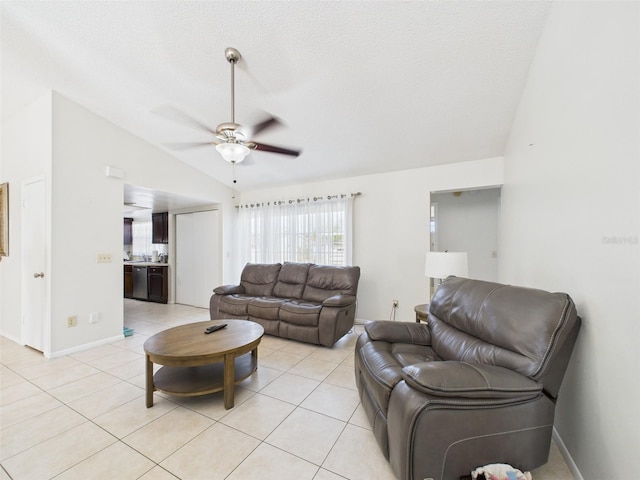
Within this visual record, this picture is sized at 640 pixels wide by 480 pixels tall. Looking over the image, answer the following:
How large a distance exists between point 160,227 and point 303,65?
518 centimetres

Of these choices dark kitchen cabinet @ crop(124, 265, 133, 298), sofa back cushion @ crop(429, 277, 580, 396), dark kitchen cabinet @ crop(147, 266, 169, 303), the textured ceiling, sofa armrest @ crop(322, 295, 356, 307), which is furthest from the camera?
dark kitchen cabinet @ crop(124, 265, 133, 298)

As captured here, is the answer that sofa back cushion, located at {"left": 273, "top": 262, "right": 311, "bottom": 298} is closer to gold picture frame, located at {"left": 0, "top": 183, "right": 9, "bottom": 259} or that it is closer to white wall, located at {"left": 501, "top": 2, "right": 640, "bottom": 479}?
white wall, located at {"left": 501, "top": 2, "right": 640, "bottom": 479}

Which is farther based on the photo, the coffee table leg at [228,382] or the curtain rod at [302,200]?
the curtain rod at [302,200]

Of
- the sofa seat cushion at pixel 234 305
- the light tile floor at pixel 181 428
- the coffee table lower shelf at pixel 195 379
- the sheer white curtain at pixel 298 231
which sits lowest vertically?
the light tile floor at pixel 181 428

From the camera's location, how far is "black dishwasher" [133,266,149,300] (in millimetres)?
5789

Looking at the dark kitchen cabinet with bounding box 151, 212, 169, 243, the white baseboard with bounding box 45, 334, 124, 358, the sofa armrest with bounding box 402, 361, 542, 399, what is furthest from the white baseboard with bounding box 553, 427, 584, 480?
the dark kitchen cabinet with bounding box 151, 212, 169, 243

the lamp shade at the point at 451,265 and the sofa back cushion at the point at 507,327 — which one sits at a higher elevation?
the lamp shade at the point at 451,265

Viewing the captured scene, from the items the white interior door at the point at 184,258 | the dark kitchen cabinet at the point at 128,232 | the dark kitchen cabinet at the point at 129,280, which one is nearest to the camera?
the white interior door at the point at 184,258

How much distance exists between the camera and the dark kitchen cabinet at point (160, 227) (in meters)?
5.74

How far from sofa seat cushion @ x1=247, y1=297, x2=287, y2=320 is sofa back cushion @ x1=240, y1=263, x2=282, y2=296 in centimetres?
50

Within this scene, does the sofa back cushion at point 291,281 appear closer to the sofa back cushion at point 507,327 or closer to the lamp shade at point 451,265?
the lamp shade at point 451,265

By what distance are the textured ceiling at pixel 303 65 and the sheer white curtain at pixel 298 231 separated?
1.18 m

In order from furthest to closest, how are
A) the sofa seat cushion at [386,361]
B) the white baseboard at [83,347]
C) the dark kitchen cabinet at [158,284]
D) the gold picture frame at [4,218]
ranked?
the dark kitchen cabinet at [158,284], the gold picture frame at [4,218], the white baseboard at [83,347], the sofa seat cushion at [386,361]

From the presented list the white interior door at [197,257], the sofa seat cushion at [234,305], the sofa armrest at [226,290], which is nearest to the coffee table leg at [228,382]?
the sofa seat cushion at [234,305]
